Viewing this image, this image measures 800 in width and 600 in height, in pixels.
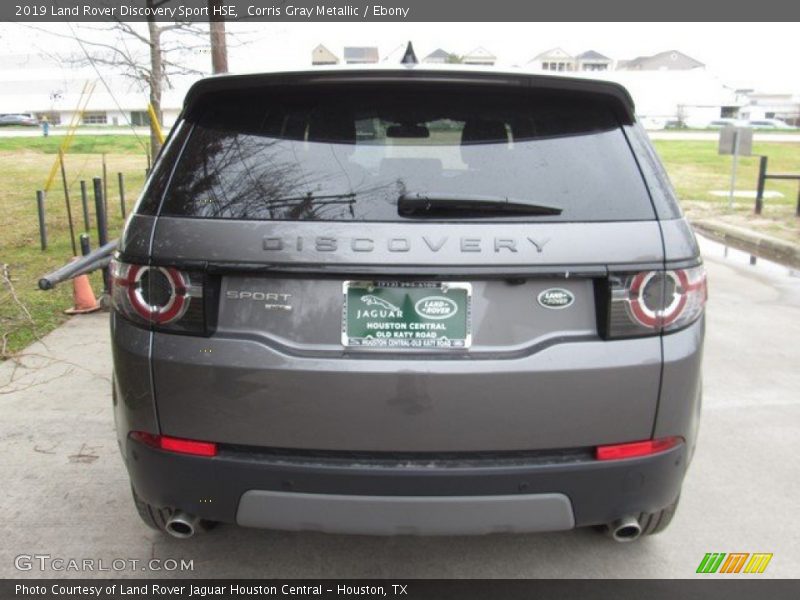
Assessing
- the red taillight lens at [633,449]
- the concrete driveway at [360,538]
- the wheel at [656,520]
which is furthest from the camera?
the concrete driveway at [360,538]

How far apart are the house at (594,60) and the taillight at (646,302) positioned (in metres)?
105

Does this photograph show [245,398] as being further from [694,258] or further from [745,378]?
[745,378]

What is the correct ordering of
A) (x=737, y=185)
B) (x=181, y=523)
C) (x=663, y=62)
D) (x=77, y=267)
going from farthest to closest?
(x=663, y=62), (x=737, y=185), (x=77, y=267), (x=181, y=523)

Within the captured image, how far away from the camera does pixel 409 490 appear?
2217 mm

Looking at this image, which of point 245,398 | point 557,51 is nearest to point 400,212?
point 245,398

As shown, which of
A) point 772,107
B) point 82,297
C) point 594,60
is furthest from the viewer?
point 772,107

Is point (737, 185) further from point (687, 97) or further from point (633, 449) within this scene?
point (687, 97)

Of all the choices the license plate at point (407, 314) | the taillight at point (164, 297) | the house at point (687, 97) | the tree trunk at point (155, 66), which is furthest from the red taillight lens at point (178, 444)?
the house at point (687, 97)

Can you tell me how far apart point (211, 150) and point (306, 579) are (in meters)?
1.71

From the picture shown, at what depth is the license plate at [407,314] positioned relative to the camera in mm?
2174

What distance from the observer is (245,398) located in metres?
2.21

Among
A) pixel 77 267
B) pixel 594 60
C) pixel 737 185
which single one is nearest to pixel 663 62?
pixel 594 60

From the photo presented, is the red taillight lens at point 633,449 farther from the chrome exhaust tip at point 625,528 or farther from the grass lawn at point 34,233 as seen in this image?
the grass lawn at point 34,233

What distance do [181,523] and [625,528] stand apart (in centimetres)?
161
